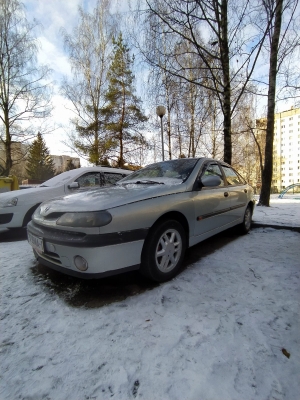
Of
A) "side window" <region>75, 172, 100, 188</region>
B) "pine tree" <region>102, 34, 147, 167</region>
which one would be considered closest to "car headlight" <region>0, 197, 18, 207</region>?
"side window" <region>75, 172, 100, 188</region>

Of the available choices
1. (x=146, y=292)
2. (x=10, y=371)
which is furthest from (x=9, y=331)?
(x=146, y=292)

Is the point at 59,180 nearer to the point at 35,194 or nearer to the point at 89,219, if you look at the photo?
the point at 35,194

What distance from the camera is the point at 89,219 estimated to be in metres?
1.78

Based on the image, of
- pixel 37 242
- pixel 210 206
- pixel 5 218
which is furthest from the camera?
pixel 5 218

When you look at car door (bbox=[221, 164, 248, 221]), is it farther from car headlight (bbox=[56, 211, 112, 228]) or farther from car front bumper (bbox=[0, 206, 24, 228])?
car front bumper (bbox=[0, 206, 24, 228])

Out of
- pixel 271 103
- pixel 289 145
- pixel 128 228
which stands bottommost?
pixel 128 228

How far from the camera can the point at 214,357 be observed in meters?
1.25

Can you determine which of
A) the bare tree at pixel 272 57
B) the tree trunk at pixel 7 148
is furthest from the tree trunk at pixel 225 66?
the tree trunk at pixel 7 148

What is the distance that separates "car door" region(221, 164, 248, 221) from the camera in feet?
11.3

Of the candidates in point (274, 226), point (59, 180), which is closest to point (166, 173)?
point (274, 226)

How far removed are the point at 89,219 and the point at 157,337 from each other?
1012 millimetres

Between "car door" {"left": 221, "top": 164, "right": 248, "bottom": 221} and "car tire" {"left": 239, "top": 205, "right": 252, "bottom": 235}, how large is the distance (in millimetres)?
204

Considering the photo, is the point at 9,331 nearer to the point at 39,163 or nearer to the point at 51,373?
the point at 51,373

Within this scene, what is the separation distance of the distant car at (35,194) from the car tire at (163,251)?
178 centimetres
